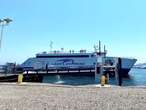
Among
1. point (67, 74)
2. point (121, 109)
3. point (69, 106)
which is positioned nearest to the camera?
point (121, 109)

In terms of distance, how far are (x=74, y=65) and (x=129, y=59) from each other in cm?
1673

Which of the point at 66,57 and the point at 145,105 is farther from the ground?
the point at 66,57

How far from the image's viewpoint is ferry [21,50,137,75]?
105 meters

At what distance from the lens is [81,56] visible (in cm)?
10969

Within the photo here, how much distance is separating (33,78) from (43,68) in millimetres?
56850

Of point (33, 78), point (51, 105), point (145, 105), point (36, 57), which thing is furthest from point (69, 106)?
point (36, 57)

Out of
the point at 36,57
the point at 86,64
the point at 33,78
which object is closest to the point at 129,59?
the point at 86,64

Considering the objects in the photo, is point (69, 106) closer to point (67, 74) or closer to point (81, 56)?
point (67, 74)

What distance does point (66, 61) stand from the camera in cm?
10831

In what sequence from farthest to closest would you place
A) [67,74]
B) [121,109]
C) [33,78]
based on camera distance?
[67,74] → [33,78] → [121,109]

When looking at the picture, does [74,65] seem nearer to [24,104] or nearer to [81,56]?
[81,56]

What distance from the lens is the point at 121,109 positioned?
1630 centimetres

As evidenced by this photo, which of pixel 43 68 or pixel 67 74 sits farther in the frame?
pixel 43 68

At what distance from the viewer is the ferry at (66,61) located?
346 feet
